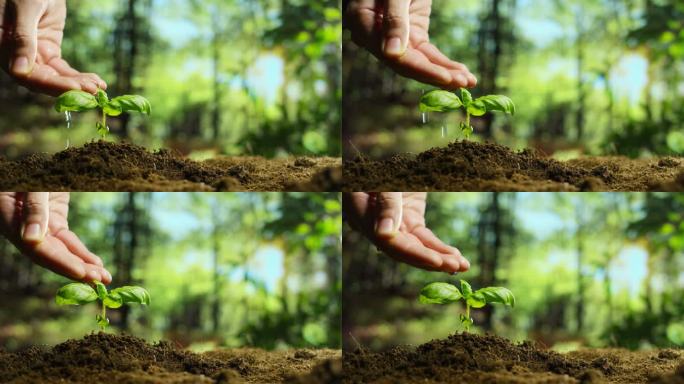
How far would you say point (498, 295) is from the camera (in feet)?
18.5

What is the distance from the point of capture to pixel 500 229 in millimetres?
5766

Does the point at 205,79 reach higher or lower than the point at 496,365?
higher

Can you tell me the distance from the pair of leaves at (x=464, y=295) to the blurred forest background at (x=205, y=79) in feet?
3.79

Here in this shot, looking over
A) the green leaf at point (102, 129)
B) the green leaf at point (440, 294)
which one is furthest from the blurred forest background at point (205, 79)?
the green leaf at point (440, 294)

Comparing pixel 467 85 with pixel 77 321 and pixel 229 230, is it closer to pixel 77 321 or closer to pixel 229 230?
pixel 229 230

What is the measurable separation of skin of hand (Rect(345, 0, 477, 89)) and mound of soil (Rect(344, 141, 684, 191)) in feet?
1.56

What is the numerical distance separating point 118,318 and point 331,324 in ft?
4.67

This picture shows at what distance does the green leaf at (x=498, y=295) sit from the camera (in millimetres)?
5652

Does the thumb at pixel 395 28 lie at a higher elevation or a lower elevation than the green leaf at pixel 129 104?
higher

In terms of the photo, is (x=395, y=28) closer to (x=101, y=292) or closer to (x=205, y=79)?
(x=205, y=79)

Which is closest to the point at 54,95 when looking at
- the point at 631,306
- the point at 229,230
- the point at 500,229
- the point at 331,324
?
the point at 229,230

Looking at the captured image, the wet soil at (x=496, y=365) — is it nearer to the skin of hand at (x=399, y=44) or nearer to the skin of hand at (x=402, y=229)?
the skin of hand at (x=402, y=229)

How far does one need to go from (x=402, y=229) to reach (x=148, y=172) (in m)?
1.70

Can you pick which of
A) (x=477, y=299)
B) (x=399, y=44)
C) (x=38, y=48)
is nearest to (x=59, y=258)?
(x=38, y=48)
